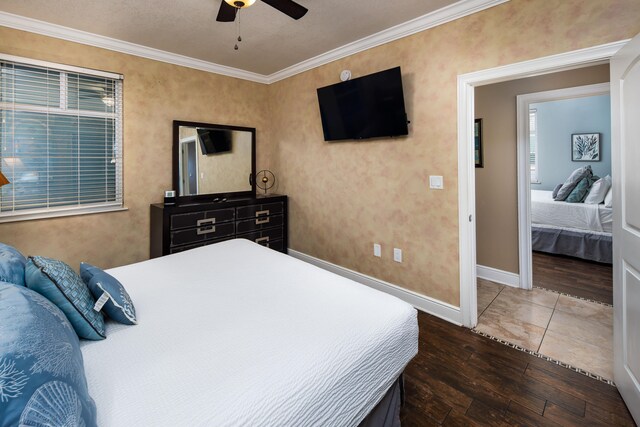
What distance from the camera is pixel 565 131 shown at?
19.7ft

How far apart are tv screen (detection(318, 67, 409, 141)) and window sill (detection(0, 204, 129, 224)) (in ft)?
8.13

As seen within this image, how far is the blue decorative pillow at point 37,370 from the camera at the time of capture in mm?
609

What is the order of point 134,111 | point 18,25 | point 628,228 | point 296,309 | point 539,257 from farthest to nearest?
1. point 539,257
2. point 134,111
3. point 18,25
4. point 628,228
5. point 296,309

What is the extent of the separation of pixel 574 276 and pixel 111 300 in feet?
14.8

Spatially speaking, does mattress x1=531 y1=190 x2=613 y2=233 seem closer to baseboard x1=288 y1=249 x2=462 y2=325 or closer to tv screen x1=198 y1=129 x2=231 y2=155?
baseboard x1=288 y1=249 x2=462 y2=325

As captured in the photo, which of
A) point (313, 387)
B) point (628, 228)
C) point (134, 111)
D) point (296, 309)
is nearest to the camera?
point (313, 387)

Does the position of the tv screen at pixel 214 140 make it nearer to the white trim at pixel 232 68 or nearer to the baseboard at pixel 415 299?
the white trim at pixel 232 68

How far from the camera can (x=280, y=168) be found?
14.2 ft

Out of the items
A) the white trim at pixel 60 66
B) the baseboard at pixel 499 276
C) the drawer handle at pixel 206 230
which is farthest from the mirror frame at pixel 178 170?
the baseboard at pixel 499 276

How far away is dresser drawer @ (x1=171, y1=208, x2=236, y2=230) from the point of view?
319 cm

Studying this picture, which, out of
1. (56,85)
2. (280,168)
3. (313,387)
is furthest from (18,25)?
(313,387)

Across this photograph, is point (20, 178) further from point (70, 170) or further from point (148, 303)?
point (148, 303)

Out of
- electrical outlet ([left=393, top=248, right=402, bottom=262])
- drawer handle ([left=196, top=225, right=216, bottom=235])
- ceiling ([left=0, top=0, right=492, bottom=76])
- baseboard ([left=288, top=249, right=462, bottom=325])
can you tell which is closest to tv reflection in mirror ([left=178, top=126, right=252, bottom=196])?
drawer handle ([left=196, top=225, right=216, bottom=235])

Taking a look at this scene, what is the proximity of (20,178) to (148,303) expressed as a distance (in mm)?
2293
